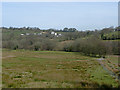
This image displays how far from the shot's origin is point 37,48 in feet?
278

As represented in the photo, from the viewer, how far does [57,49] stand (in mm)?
80000

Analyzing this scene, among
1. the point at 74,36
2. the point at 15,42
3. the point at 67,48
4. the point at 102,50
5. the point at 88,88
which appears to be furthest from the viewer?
the point at 74,36

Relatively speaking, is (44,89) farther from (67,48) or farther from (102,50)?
(67,48)

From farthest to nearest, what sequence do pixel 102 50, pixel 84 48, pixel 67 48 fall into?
pixel 67 48
pixel 84 48
pixel 102 50

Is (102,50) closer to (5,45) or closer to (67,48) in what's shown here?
(67,48)

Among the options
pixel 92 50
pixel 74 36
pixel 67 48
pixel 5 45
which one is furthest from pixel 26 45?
pixel 92 50

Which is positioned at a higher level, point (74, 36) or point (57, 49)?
point (74, 36)

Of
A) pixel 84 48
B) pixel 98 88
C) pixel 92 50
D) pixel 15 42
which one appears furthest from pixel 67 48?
pixel 98 88

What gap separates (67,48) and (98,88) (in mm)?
66590

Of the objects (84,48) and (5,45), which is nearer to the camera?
(84,48)

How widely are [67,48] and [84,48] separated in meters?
17.0

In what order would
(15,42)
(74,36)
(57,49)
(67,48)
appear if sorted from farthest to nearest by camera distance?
(74,36), (15,42), (57,49), (67,48)

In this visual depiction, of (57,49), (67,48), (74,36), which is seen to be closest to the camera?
(67,48)

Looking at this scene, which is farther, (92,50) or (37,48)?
(37,48)
